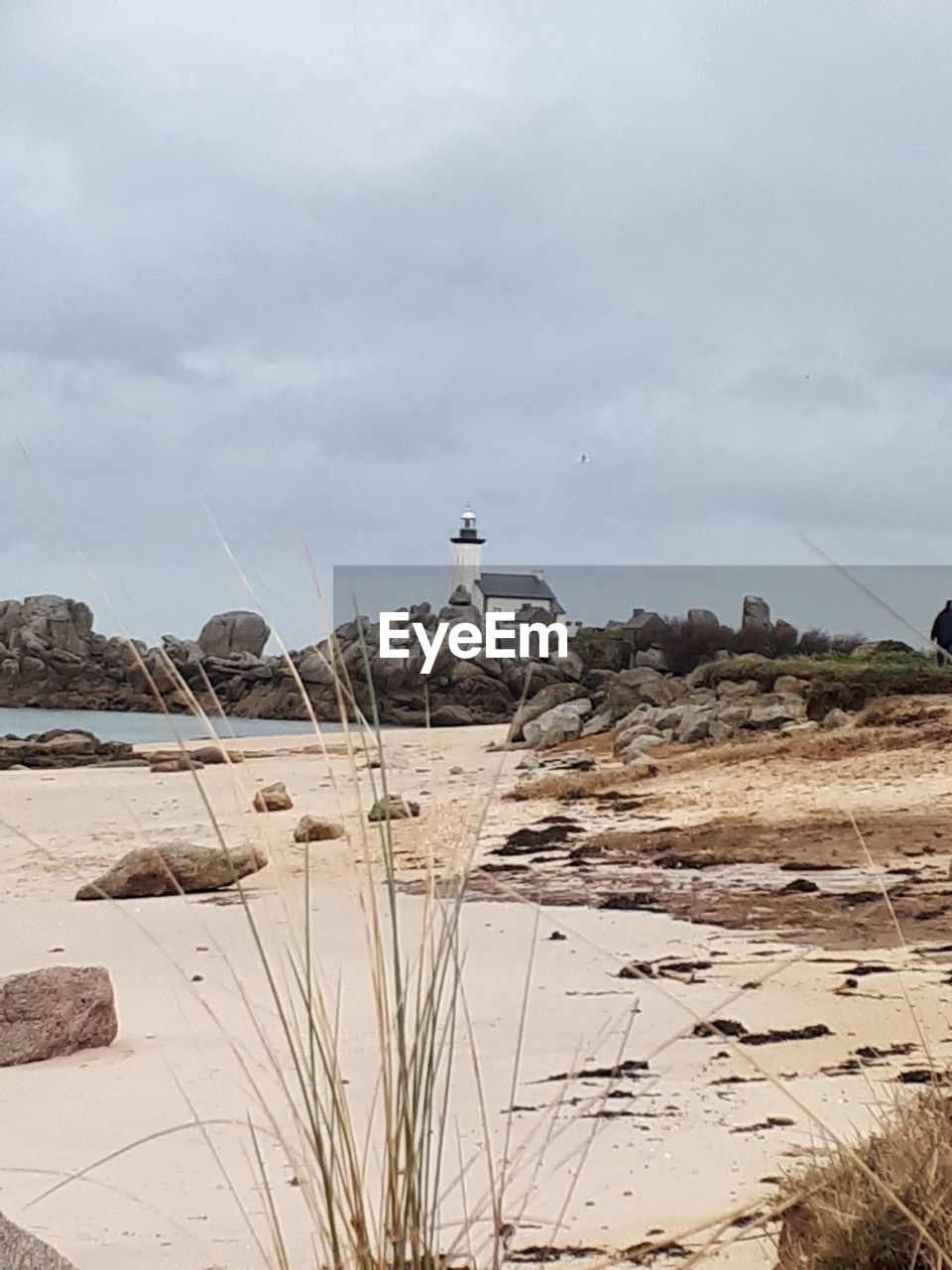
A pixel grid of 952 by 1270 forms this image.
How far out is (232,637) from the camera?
169ft

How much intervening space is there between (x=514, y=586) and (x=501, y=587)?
49 cm

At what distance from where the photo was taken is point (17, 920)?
7.11 meters

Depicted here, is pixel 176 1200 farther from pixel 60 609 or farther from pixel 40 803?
pixel 60 609

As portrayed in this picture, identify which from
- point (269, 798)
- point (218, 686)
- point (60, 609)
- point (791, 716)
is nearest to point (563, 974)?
point (269, 798)

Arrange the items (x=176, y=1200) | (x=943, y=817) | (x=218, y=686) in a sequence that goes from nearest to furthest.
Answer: (x=176, y=1200) < (x=943, y=817) < (x=218, y=686)

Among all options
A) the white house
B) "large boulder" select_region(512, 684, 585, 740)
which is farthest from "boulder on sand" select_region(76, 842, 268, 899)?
the white house

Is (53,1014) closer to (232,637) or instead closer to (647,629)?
(647,629)

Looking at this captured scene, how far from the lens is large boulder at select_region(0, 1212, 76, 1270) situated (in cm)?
207

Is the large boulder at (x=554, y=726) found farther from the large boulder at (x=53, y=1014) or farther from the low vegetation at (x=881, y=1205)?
the low vegetation at (x=881, y=1205)

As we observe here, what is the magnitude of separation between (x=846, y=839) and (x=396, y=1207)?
6.87 m

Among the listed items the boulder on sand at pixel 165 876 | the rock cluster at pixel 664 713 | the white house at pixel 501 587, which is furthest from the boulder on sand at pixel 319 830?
the white house at pixel 501 587

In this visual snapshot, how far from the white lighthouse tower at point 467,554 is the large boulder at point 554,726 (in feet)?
124

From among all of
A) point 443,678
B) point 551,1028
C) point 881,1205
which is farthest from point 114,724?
point 881,1205

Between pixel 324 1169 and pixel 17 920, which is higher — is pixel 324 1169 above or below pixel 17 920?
above
